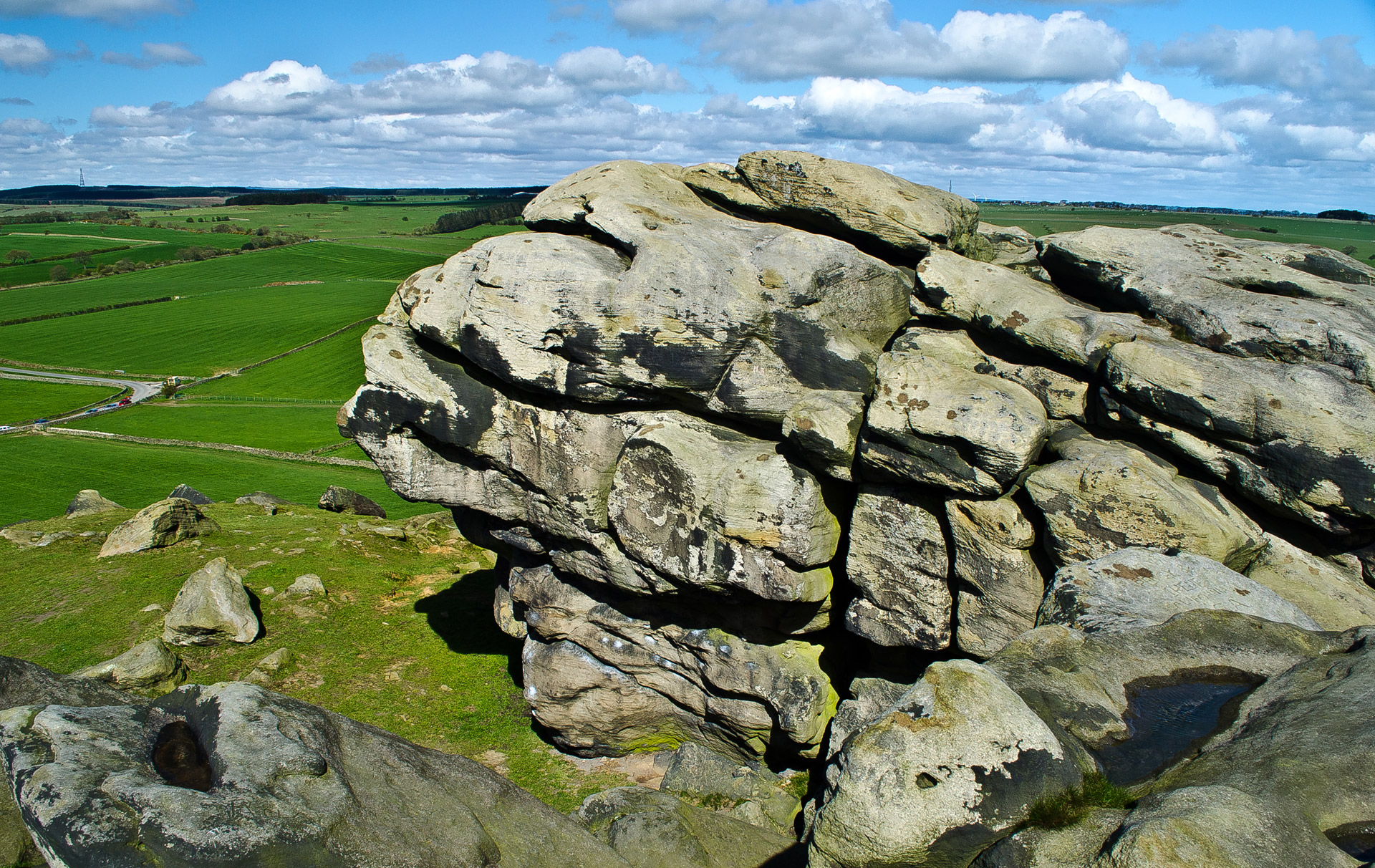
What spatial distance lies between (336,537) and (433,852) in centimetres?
2614

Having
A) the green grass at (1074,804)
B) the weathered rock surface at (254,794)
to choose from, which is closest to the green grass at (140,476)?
the weathered rock surface at (254,794)

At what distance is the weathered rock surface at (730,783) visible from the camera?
62.6 feet

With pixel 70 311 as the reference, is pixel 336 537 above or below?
below

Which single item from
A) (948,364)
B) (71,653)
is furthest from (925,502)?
(71,653)

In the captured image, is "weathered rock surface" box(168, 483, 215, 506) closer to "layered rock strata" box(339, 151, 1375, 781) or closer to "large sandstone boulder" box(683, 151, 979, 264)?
"layered rock strata" box(339, 151, 1375, 781)

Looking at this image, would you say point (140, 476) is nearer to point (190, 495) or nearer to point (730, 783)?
point (190, 495)

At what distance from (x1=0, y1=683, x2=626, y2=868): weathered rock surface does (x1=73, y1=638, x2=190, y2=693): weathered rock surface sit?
1422 centimetres

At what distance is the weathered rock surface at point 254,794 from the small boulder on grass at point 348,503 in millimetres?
29416

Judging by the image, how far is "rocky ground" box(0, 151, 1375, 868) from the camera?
814cm

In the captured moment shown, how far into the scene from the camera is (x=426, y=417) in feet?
65.1

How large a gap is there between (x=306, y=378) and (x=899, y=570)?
77925mm

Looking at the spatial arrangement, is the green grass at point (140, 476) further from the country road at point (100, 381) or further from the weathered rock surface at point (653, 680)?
the country road at point (100, 381)

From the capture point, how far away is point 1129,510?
1495 centimetres

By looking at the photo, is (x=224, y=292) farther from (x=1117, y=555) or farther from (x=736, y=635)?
(x=1117, y=555)
